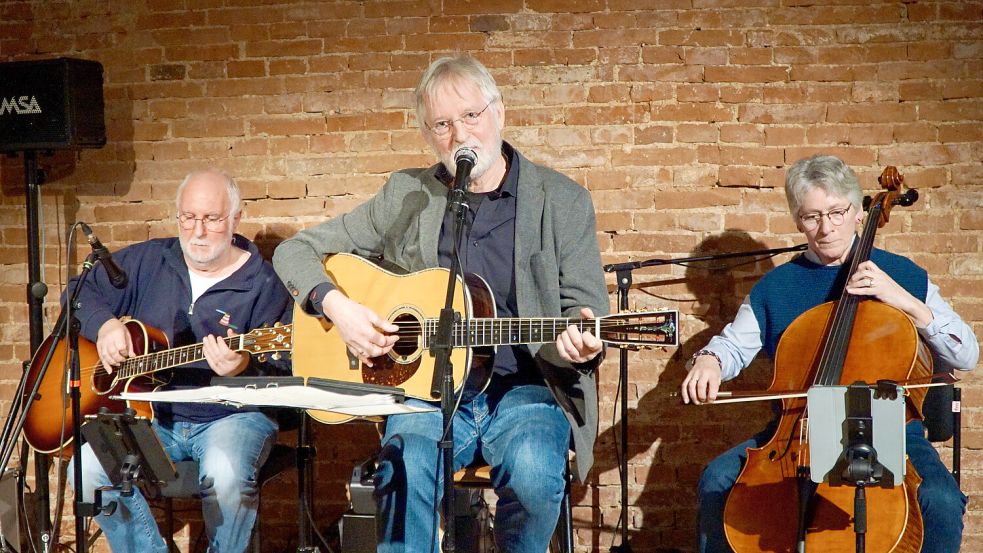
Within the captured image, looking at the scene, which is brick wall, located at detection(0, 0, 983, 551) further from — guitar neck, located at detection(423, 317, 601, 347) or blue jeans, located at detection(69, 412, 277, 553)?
guitar neck, located at detection(423, 317, 601, 347)

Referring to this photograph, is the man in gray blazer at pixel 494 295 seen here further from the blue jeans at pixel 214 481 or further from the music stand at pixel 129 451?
the music stand at pixel 129 451

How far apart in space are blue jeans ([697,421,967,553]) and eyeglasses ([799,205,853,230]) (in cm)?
65

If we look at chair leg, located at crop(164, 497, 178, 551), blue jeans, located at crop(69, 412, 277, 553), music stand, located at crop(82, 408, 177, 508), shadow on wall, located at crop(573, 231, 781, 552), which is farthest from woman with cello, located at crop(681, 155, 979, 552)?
chair leg, located at crop(164, 497, 178, 551)

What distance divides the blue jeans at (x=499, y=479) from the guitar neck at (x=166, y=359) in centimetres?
75

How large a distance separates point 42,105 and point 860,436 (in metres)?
3.22

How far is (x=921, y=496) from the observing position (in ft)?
8.34

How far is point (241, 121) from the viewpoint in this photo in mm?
3889

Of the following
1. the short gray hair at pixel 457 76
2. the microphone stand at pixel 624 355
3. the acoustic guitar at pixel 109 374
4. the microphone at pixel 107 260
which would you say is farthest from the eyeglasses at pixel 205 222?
the microphone stand at pixel 624 355

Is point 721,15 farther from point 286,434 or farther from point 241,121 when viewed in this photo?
point 286,434

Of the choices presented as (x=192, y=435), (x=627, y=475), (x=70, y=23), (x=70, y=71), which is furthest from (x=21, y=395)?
(x=627, y=475)

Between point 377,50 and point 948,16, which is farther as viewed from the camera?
point 377,50

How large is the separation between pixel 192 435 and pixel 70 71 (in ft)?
5.23

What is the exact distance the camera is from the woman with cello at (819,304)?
2.60 metres

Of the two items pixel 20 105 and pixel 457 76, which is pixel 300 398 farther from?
pixel 20 105
